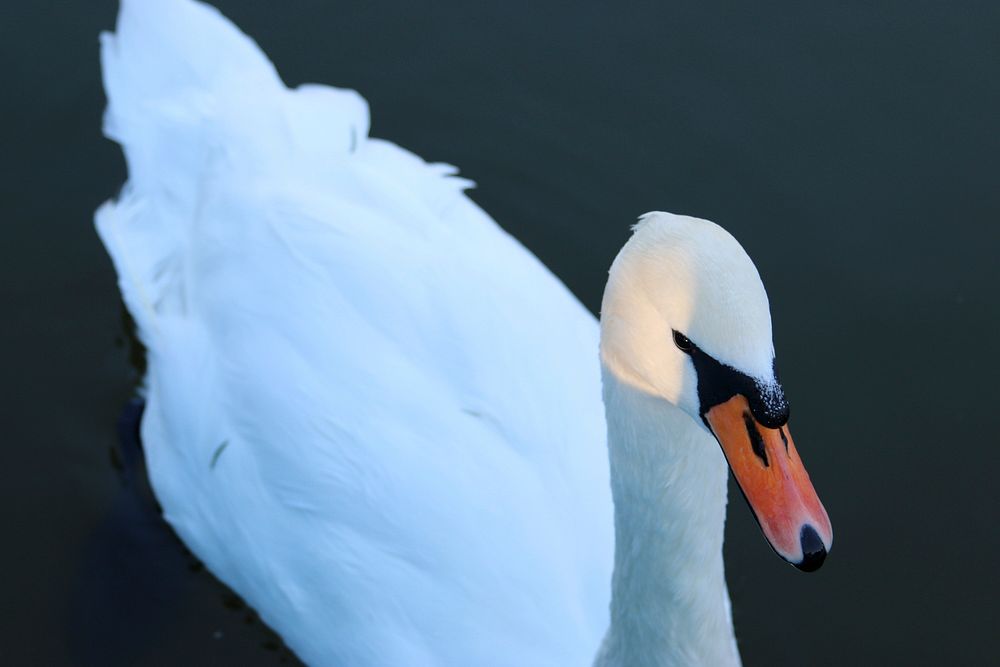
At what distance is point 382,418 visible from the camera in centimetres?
397

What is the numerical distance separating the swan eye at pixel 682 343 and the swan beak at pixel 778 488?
0.40 feet

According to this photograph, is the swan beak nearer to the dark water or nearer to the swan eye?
the swan eye

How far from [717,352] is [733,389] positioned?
0.27 feet

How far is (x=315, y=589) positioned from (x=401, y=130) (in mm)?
2562

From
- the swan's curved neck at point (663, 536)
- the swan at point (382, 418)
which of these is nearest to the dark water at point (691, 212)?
the swan at point (382, 418)

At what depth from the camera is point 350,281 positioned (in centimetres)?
414

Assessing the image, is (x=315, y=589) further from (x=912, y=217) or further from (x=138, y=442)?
(x=912, y=217)

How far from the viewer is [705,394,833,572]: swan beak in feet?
8.59

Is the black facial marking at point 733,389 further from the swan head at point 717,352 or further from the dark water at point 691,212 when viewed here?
the dark water at point 691,212

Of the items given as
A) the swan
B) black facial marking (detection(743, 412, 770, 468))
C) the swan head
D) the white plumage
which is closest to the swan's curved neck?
the swan

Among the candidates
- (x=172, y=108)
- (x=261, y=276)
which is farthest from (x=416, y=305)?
(x=172, y=108)

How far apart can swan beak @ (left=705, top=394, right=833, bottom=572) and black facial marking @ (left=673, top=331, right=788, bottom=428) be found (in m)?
0.03

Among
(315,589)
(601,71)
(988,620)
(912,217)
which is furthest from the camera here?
(601,71)

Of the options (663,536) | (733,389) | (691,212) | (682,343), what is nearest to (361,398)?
(663,536)
